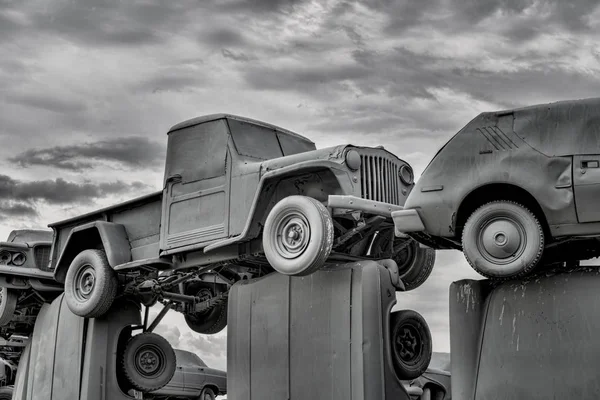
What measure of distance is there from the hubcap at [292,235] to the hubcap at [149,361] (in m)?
5.64

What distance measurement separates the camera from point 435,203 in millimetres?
8016

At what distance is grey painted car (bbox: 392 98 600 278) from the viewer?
24.5 feet

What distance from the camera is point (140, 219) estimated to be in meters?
14.0

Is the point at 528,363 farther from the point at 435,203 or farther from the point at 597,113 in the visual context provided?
the point at 597,113

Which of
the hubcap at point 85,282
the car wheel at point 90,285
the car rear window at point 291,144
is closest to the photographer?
the car rear window at point 291,144

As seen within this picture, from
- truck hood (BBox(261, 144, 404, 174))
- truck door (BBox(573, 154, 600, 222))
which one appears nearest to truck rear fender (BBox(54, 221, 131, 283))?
truck hood (BBox(261, 144, 404, 174))

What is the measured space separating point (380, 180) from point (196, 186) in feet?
9.13

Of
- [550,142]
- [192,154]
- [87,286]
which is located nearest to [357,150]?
[192,154]

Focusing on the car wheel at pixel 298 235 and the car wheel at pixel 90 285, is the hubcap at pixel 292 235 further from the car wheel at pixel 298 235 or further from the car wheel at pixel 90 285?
the car wheel at pixel 90 285

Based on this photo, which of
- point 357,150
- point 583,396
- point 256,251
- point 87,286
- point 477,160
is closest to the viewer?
point 583,396

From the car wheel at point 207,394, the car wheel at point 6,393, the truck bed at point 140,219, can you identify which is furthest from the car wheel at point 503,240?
the car wheel at point 6,393

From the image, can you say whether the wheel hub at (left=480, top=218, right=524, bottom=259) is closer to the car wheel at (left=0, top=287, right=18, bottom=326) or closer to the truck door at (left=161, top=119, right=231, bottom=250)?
the truck door at (left=161, top=119, right=231, bottom=250)

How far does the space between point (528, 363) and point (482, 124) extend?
81.5 inches

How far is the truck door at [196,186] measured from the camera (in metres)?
12.1
